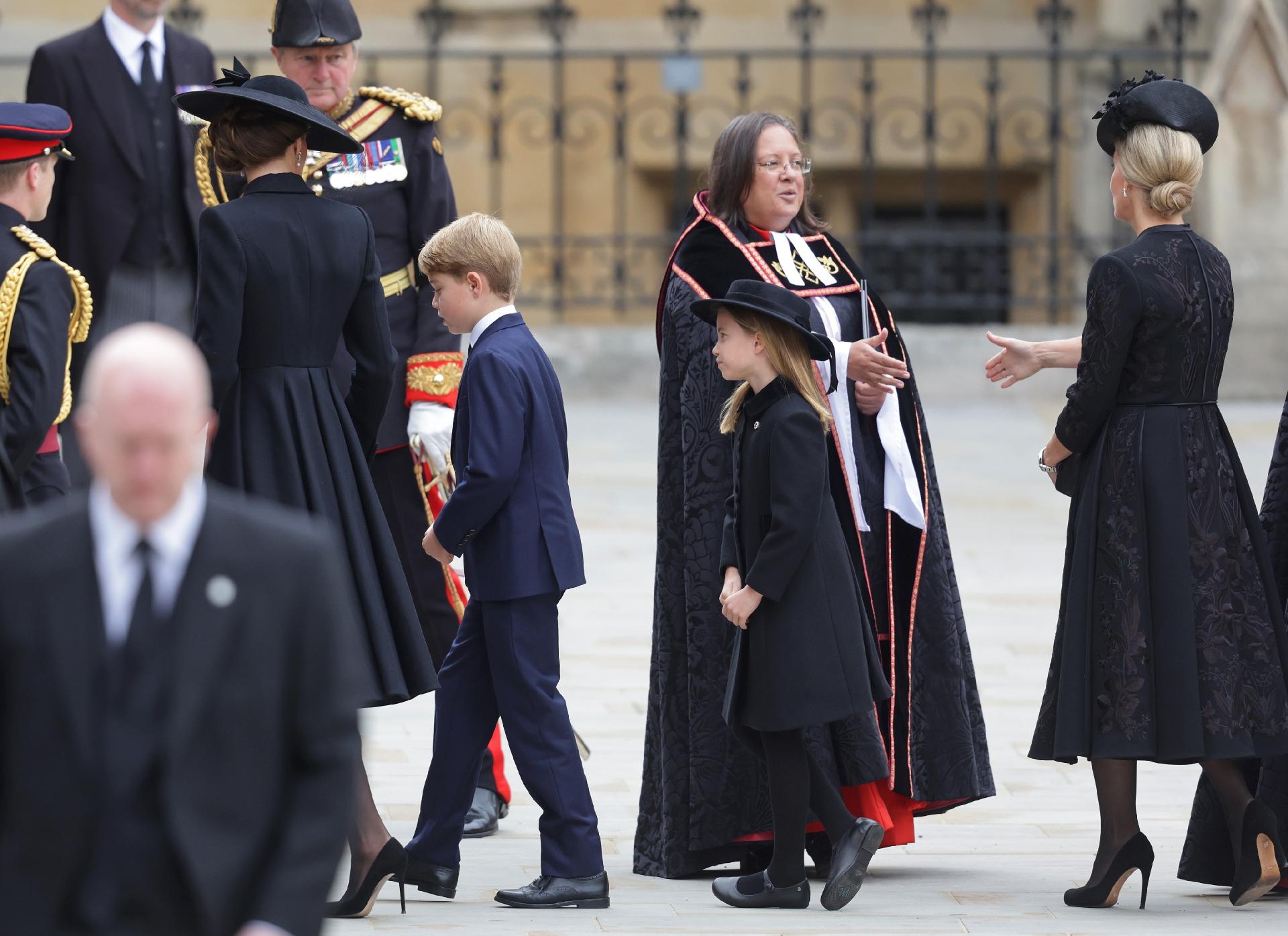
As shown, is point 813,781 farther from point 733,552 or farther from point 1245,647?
point 1245,647

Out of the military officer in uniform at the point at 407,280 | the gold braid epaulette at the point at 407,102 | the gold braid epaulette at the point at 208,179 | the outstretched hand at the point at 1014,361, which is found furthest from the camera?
the gold braid epaulette at the point at 407,102

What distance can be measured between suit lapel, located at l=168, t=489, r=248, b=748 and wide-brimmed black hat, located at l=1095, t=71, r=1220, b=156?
268cm

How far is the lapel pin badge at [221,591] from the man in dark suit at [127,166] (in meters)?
3.89

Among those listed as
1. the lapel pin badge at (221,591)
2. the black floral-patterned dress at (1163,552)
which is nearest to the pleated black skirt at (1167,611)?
the black floral-patterned dress at (1163,552)

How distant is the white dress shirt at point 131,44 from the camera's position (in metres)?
6.22

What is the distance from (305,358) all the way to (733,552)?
1.01 meters

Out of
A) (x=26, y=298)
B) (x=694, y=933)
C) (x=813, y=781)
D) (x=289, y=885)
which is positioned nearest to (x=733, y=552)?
(x=813, y=781)

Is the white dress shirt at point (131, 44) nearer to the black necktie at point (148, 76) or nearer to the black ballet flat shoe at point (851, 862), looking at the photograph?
the black necktie at point (148, 76)

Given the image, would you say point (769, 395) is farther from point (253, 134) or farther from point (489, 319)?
point (253, 134)

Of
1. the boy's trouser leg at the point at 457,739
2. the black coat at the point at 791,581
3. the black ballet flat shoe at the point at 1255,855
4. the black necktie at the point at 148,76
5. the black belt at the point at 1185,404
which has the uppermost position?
the black necktie at the point at 148,76

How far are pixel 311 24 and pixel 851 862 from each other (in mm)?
2370

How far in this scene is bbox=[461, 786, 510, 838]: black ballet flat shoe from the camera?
5.30 metres

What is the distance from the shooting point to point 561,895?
4.45m

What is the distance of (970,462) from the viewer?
10.9 meters
